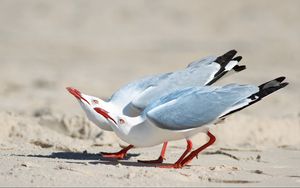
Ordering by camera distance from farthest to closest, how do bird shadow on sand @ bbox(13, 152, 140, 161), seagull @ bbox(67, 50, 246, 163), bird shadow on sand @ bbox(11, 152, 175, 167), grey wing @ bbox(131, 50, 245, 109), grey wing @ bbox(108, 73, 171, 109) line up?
Result: grey wing @ bbox(131, 50, 245, 109)
grey wing @ bbox(108, 73, 171, 109)
seagull @ bbox(67, 50, 246, 163)
bird shadow on sand @ bbox(13, 152, 140, 161)
bird shadow on sand @ bbox(11, 152, 175, 167)

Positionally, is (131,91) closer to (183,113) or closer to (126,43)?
(183,113)

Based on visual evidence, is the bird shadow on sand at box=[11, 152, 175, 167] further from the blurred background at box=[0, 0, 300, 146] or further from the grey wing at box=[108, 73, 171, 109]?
the blurred background at box=[0, 0, 300, 146]

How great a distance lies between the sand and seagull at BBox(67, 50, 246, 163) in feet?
1.23

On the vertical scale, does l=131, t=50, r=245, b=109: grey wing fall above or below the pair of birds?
above

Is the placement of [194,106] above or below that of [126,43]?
below

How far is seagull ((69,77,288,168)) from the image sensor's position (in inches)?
276

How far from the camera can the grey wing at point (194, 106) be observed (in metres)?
6.98

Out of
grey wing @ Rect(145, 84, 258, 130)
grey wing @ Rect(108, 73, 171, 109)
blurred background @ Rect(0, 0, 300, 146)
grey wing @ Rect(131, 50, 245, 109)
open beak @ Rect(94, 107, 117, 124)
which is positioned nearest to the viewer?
grey wing @ Rect(145, 84, 258, 130)

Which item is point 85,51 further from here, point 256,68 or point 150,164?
point 150,164

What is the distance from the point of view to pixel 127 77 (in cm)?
1653

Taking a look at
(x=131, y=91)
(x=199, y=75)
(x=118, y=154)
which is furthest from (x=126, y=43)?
(x=118, y=154)

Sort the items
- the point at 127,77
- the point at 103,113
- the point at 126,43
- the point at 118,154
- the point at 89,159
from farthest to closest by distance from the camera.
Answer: the point at 126,43
the point at 127,77
the point at 118,154
the point at 89,159
the point at 103,113

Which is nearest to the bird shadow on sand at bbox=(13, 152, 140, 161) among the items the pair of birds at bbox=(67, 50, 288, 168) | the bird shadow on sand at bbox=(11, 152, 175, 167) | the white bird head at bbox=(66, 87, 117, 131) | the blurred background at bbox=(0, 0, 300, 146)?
the bird shadow on sand at bbox=(11, 152, 175, 167)

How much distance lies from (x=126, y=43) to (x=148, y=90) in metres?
13.9
